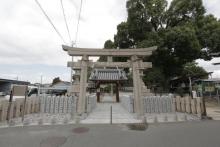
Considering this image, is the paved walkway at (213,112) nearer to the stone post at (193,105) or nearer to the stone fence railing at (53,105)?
the stone post at (193,105)

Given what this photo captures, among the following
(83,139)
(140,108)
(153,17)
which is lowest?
(83,139)

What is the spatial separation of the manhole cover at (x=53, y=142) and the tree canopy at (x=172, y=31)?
1356cm

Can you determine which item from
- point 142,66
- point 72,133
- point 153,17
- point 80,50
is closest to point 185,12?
point 153,17

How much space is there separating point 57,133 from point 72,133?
0.54 metres

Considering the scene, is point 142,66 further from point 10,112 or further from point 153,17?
point 153,17

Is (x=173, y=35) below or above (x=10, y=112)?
above

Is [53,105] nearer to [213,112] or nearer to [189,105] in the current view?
[189,105]

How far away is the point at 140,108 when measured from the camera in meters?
Answer: 9.23

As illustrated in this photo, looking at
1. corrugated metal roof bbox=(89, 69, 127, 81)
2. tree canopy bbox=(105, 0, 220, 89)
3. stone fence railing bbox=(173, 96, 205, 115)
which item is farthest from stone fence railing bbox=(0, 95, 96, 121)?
tree canopy bbox=(105, 0, 220, 89)

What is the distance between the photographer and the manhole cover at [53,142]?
4836 mm

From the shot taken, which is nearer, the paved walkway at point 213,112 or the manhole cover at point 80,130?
the manhole cover at point 80,130

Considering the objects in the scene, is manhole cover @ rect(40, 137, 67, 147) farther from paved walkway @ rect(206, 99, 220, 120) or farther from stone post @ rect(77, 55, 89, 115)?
paved walkway @ rect(206, 99, 220, 120)

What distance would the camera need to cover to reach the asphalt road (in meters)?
4.90

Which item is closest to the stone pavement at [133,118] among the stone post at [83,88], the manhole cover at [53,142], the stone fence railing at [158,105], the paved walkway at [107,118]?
the paved walkway at [107,118]
